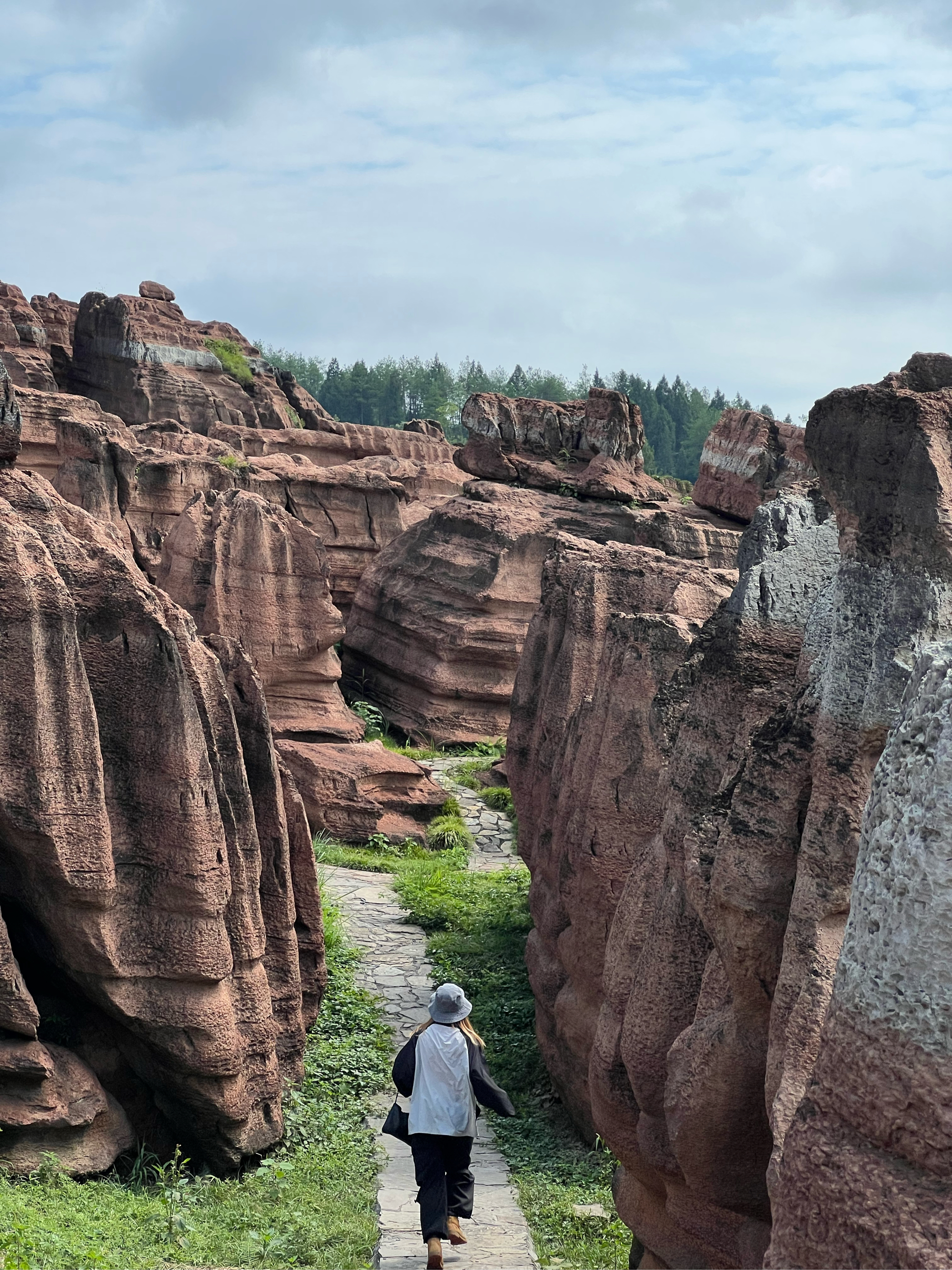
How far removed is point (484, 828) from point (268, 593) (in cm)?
288

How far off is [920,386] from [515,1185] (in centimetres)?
426

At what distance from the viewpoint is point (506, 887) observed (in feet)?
33.7

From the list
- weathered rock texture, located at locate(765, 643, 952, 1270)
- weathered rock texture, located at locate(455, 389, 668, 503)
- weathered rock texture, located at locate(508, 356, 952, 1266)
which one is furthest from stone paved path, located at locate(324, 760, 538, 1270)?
weathered rock texture, located at locate(455, 389, 668, 503)

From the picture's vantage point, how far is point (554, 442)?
61.1ft

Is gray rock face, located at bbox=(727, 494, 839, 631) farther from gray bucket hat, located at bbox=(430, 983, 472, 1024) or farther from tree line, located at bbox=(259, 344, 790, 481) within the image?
tree line, located at bbox=(259, 344, 790, 481)

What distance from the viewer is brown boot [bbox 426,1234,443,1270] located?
498cm

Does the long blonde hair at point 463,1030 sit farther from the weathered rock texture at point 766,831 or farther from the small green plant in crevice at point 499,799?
the small green plant in crevice at point 499,799

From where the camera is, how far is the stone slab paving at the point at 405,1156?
17.1ft

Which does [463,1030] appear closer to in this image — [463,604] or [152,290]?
[463,604]

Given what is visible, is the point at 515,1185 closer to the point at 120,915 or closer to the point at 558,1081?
the point at 558,1081

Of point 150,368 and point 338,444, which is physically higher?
point 150,368

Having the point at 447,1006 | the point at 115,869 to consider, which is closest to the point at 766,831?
the point at 447,1006

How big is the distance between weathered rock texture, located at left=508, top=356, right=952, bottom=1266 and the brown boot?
1143 millimetres

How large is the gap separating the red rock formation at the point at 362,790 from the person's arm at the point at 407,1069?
5.67m
